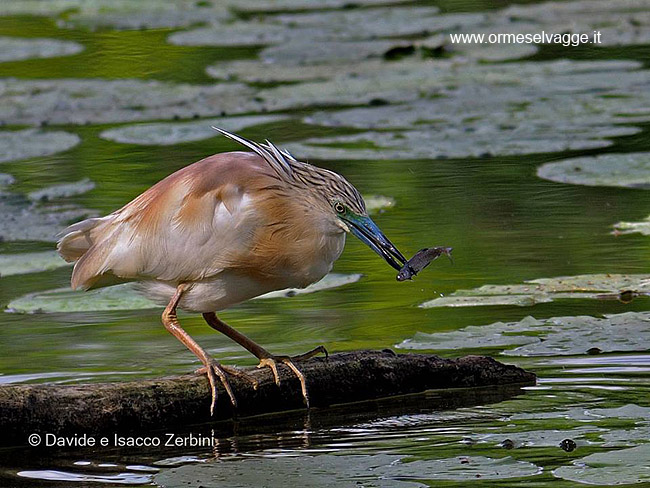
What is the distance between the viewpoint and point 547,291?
5.93 metres

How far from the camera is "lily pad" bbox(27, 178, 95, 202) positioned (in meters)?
8.51

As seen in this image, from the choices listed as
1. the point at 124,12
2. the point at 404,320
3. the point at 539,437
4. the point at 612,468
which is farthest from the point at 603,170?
the point at 124,12

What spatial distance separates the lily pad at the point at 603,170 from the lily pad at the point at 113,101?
3.34 meters

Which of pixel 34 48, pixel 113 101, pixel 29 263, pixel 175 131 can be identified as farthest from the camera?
pixel 34 48

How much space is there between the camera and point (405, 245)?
7027mm

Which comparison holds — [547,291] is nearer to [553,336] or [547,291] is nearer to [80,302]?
[553,336]

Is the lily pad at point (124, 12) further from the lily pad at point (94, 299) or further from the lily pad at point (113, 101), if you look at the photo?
the lily pad at point (94, 299)

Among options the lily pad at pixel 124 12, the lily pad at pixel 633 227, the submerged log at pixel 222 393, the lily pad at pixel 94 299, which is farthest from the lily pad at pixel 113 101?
the submerged log at pixel 222 393

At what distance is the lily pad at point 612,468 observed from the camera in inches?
151

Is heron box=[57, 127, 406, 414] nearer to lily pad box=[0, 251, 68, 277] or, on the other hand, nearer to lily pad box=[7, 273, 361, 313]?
lily pad box=[7, 273, 361, 313]

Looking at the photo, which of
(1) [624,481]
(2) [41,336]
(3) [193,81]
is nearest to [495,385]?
(1) [624,481]

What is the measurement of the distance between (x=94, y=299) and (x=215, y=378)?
5.41ft

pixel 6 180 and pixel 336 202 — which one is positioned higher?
pixel 6 180

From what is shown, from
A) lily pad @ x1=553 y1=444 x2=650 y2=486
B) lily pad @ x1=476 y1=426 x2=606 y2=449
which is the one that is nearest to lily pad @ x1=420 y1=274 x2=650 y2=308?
lily pad @ x1=476 y1=426 x2=606 y2=449
